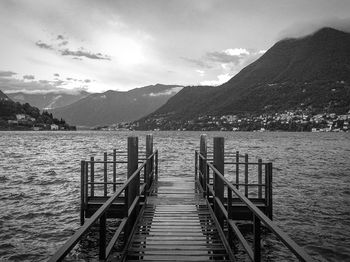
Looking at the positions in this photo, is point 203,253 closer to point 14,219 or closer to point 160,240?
point 160,240

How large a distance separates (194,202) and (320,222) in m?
6.25

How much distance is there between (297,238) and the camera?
1151 cm

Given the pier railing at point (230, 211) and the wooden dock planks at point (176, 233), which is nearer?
the pier railing at point (230, 211)

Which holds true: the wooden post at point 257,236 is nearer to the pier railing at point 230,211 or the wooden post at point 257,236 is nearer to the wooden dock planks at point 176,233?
the pier railing at point 230,211

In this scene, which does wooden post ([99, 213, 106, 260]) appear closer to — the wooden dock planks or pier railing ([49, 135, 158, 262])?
pier railing ([49, 135, 158, 262])

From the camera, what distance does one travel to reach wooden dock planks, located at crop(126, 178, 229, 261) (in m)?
6.17

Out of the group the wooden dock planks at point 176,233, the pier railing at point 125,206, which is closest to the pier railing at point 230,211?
the wooden dock planks at point 176,233

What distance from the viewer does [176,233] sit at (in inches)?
296

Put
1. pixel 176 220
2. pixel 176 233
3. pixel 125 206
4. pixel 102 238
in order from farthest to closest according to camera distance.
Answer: pixel 176 220, pixel 176 233, pixel 125 206, pixel 102 238

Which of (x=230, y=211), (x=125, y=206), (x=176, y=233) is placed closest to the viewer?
(x=230, y=211)

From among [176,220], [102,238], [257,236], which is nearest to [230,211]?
[257,236]

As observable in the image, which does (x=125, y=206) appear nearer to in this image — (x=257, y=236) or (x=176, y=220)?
(x=176, y=220)

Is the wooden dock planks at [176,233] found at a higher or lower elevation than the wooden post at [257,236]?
lower

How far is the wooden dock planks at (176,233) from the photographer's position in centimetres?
617
